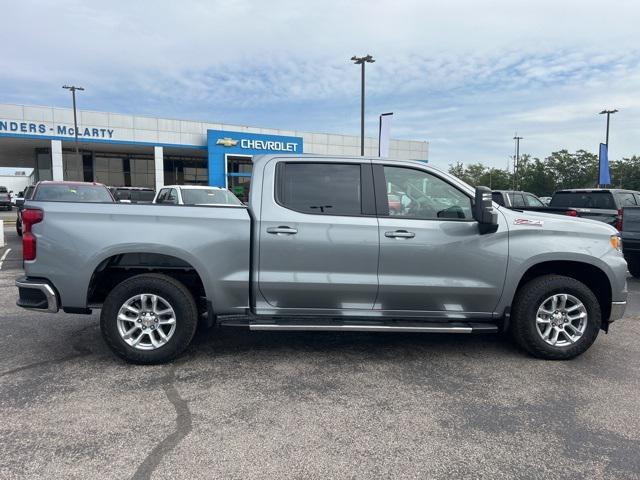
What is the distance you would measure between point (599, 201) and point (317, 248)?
9.87 meters

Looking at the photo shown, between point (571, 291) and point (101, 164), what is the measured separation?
4613 centimetres

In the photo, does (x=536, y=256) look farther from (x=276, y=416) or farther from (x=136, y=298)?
(x=136, y=298)

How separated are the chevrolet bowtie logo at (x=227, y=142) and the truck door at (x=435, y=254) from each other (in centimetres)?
3308

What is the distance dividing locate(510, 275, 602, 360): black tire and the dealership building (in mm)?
22583

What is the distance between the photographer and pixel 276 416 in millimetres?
3383

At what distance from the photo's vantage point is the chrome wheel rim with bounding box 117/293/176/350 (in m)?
4.23

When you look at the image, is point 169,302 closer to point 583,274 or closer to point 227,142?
point 583,274

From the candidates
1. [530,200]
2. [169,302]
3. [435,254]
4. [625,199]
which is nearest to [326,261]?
[435,254]

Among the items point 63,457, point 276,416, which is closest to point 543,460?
point 276,416

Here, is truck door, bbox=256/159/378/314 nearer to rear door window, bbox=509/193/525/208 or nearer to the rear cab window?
the rear cab window

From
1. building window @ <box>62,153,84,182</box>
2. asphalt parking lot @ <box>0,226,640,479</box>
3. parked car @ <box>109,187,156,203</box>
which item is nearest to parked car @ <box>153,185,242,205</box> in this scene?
parked car @ <box>109,187,156,203</box>

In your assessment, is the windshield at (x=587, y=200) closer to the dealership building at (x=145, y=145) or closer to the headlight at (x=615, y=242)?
the headlight at (x=615, y=242)

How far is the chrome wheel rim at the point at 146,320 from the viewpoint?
4230mm

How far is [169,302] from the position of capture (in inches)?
167
